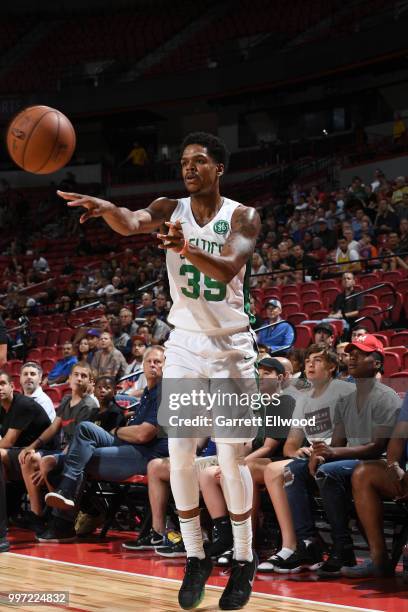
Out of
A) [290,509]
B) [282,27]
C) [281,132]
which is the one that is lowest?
[290,509]

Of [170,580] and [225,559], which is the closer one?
[170,580]

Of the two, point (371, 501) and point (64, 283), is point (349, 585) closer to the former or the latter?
point (371, 501)

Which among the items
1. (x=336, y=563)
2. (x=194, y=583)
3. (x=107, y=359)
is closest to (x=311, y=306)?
(x=107, y=359)

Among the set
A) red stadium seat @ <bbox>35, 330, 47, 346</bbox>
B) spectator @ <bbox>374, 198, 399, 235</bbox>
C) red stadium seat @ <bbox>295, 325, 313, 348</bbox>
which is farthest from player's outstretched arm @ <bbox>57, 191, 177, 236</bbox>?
red stadium seat @ <bbox>35, 330, 47, 346</bbox>

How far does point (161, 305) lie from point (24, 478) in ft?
18.3

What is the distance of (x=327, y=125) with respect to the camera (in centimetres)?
2377

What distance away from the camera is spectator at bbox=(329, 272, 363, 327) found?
30.6ft

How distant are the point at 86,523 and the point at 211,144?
3.40m

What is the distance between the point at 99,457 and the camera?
600cm

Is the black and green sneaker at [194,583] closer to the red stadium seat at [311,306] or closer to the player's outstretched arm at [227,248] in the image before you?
the player's outstretched arm at [227,248]

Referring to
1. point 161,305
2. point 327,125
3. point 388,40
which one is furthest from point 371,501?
point 327,125

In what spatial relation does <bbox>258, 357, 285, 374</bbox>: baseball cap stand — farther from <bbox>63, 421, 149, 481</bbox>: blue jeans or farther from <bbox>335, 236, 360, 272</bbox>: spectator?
<bbox>335, 236, 360, 272</bbox>: spectator

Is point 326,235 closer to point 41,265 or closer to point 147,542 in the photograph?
point 41,265

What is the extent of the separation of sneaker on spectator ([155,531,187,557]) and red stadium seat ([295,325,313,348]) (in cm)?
409
